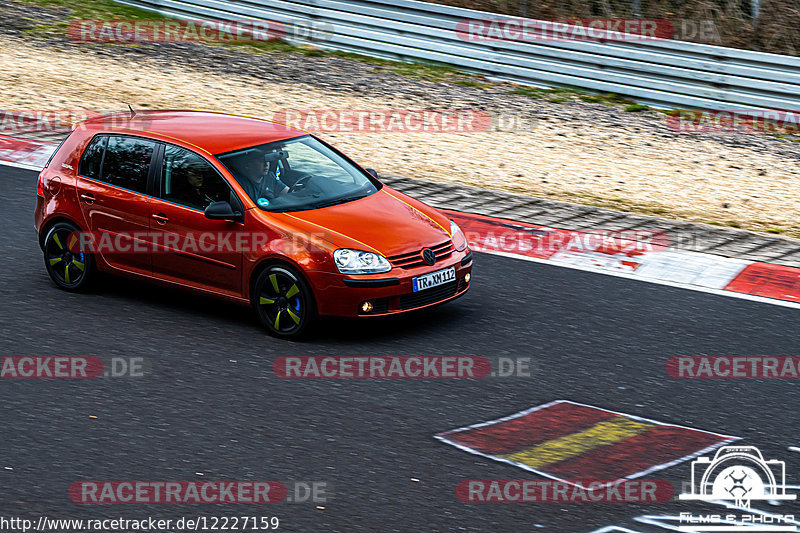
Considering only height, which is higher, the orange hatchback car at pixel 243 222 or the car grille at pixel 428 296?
the orange hatchback car at pixel 243 222

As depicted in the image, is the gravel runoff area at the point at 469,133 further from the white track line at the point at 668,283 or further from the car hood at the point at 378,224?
the car hood at the point at 378,224

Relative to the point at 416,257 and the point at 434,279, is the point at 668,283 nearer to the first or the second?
the point at 434,279

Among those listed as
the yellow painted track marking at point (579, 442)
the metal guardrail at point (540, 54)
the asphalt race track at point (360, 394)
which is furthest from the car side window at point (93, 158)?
the metal guardrail at point (540, 54)

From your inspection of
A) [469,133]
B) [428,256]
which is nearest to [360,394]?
[428,256]

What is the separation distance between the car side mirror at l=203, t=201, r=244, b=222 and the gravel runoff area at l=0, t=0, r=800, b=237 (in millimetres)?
5618

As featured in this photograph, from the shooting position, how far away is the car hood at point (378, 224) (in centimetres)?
830

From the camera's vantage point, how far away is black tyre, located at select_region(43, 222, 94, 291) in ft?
30.8

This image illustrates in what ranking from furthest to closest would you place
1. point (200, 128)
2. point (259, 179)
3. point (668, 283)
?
1. point (668, 283)
2. point (200, 128)
3. point (259, 179)

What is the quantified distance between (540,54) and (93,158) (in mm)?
10975

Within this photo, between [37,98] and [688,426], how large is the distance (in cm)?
1347

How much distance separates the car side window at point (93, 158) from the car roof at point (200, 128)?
124 millimetres

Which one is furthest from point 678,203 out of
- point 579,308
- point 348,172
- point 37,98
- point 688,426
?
point 37,98

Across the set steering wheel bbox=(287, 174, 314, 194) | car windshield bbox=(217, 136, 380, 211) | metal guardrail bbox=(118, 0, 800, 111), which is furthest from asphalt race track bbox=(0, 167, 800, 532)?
metal guardrail bbox=(118, 0, 800, 111)

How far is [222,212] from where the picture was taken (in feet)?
27.6
